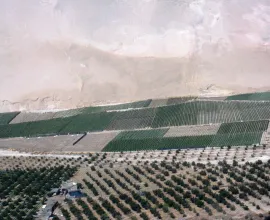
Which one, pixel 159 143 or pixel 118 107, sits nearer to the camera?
pixel 159 143

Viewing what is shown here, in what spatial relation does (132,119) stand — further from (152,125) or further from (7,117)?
(7,117)

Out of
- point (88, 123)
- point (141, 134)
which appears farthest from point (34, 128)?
point (141, 134)

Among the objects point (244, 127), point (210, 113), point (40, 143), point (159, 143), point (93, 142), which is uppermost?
point (244, 127)

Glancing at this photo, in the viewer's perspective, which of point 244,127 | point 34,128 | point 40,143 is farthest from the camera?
point 34,128

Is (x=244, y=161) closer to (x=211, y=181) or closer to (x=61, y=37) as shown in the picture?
(x=211, y=181)

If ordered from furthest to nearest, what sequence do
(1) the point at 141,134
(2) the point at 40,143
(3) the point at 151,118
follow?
(3) the point at 151,118
(2) the point at 40,143
(1) the point at 141,134

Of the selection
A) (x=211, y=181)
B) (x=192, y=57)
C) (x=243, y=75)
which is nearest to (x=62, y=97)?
(x=192, y=57)
